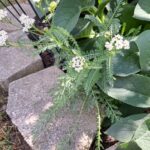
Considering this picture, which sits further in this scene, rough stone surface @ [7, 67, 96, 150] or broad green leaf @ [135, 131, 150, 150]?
rough stone surface @ [7, 67, 96, 150]

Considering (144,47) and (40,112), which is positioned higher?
(144,47)

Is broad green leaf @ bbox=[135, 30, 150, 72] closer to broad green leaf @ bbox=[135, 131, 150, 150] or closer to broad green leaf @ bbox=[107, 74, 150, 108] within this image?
broad green leaf @ bbox=[107, 74, 150, 108]

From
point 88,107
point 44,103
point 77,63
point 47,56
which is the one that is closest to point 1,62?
point 47,56

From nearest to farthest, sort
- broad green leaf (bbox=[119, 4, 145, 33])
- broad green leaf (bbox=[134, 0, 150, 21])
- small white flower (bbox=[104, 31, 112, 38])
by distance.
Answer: small white flower (bbox=[104, 31, 112, 38]) → broad green leaf (bbox=[134, 0, 150, 21]) → broad green leaf (bbox=[119, 4, 145, 33])

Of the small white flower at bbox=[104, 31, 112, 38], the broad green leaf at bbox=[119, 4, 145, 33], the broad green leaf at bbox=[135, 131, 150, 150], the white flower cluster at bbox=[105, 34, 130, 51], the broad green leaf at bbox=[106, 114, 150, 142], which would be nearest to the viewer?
the broad green leaf at bbox=[135, 131, 150, 150]

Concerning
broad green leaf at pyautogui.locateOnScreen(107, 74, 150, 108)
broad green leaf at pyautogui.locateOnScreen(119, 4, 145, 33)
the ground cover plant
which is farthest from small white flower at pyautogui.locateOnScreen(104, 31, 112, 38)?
broad green leaf at pyautogui.locateOnScreen(119, 4, 145, 33)

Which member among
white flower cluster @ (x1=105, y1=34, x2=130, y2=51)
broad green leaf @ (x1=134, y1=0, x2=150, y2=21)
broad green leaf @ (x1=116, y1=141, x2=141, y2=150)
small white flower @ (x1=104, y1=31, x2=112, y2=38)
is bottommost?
broad green leaf @ (x1=116, y1=141, x2=141, y2=150)

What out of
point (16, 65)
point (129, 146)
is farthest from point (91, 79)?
point (16, 65)

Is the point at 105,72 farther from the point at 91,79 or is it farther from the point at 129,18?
the point at 129,18
